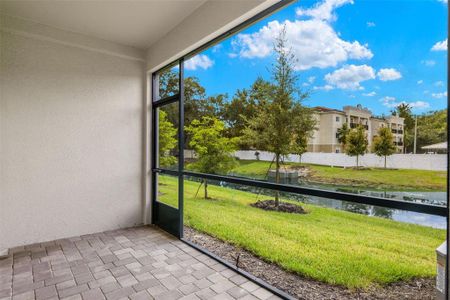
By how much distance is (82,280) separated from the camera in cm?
244

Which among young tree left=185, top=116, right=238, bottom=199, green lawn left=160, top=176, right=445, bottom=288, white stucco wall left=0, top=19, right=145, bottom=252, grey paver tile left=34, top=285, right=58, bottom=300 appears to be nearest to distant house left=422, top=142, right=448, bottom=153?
green lawn left=160, top=176, right=445, bottom=288

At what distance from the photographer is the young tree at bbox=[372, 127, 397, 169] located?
183 cm

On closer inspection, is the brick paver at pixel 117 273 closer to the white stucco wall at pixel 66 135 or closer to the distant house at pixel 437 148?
the white stucco wall at pixel 66 135

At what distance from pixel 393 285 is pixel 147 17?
3.85 m

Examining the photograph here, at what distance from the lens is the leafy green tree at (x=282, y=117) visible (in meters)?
2.54

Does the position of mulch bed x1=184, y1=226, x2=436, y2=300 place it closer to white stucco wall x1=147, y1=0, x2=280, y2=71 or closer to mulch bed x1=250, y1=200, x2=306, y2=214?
mulch bed x1=250, y1=200, x2=306, y2=214

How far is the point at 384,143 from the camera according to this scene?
1.86m

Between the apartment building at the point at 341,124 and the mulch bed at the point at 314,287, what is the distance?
125 centimetres

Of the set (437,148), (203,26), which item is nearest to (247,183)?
(437,148)

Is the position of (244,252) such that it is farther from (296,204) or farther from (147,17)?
(147,17)

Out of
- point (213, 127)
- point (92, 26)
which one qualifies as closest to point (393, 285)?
point (213, 127)

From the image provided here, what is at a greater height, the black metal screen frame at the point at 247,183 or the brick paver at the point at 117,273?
the black metal screen frame at the point at 247,183

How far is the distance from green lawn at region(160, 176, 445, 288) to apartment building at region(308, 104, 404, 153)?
0.83m

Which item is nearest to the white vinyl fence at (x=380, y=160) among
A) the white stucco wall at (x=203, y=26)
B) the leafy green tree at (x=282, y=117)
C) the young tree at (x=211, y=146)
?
the leafy green tree at (x=282, y=117)
